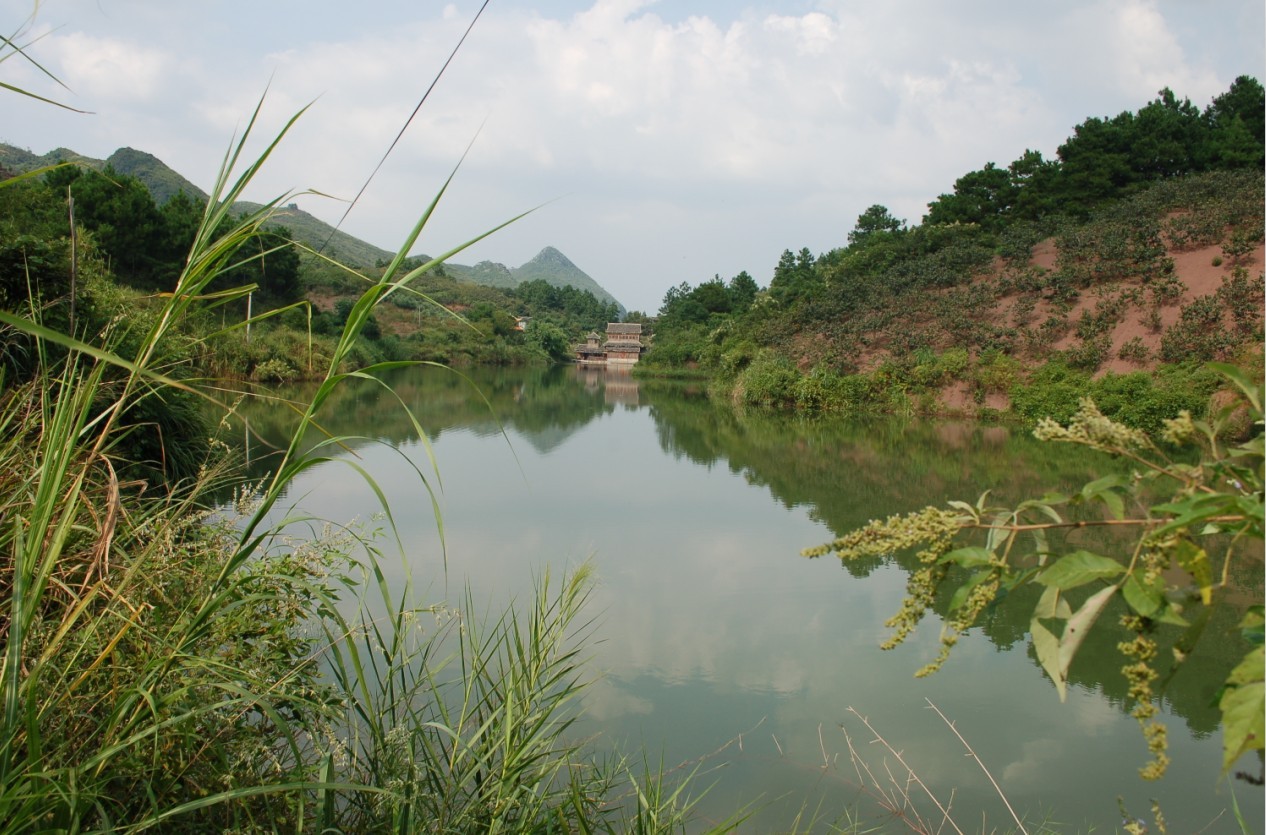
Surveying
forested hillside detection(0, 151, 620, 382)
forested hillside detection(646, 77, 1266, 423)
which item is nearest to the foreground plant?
forested hillside detection(0, 151, 620, 382)

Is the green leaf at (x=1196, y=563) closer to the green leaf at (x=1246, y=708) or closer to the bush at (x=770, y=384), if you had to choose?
the green leaf at (x=1246, y=708)

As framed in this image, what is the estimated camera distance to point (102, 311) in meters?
5.83

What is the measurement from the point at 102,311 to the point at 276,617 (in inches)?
184

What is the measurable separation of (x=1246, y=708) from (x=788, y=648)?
357 cm

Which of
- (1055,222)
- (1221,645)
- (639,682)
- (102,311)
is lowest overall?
(639,682)

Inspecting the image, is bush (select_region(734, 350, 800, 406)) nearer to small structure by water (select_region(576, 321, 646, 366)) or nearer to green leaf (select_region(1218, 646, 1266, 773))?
green leaf (select_region(1218, 646, 1266, 773))

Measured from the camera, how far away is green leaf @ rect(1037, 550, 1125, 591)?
70cm

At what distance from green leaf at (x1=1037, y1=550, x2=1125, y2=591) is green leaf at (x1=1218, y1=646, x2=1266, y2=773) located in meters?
0.11

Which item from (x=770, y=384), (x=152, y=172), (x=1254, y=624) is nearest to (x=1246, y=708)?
(x=1254, y=624)

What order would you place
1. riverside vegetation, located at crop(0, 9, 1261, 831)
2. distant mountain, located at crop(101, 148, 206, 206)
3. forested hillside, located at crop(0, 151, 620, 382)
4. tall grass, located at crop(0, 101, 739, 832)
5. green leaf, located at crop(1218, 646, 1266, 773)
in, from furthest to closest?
distant mountain, located at crop(101, 148, 206, 206) < forested hillside, located at crop(0, 151, 620, 382) < tall grass, located at crop(0, 101, 739, 832) < riverside vegetation, located at crop(0, 9, 1261, 831) < green leaf, located at crop(1218, 646, 1266, 773)

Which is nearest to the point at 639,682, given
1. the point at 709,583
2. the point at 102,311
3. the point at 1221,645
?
the point at 709,583

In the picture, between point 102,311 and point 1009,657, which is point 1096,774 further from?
point 102,311

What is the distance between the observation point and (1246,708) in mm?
586

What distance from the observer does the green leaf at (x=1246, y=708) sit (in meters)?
0.57
